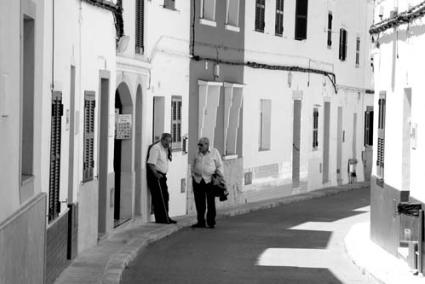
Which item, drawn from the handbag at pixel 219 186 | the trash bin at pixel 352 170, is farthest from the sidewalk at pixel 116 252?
the trash bin at pixel 352 170

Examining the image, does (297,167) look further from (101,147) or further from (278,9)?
(101,147)

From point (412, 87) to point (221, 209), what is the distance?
11.4 metres

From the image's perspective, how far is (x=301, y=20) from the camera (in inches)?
1321

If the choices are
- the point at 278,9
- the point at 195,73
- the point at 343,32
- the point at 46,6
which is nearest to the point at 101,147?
the point at 46,6

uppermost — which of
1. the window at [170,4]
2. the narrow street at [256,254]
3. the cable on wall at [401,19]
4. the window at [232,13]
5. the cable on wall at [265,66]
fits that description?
the window at [232,13]

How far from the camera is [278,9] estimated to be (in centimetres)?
3216

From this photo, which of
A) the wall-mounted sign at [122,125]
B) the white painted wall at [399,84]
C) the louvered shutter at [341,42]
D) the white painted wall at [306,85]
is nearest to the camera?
the white painted wall at [399,84]

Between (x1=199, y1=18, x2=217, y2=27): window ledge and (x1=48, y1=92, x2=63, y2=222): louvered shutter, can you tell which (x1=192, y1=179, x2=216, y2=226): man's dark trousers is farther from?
(x1=48, y1=92, x2=63, y2=222): louvered shutter

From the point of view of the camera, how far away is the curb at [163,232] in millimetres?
14961

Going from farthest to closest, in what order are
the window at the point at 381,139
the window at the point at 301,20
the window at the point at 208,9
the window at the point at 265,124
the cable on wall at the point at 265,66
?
the window at the point at 301,20 < the window at the point at 265,124 < the window at the point at 208,9 < the cable on wall at the point at 265,66 < the window at the point at 381,139

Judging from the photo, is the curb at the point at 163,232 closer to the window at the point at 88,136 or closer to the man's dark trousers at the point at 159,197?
the man's dark trousers at the point at 159,197

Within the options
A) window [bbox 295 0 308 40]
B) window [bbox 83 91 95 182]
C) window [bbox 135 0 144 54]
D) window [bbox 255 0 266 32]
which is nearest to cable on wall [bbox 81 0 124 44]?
window [bbox 83 91 95 182]

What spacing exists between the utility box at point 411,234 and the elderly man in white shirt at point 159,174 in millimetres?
6703

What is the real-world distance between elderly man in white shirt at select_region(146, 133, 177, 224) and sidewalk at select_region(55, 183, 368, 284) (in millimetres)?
380
